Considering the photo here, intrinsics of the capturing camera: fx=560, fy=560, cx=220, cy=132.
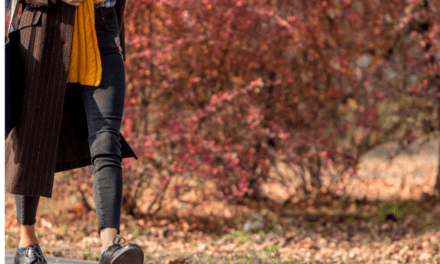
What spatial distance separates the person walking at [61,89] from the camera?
2256 mm

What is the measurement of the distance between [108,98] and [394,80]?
3.40 metres

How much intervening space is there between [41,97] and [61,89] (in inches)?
3.4

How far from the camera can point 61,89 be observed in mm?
2311

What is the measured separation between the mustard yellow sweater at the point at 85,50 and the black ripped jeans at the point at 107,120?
0.03 meters

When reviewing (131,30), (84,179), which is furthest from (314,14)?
(84,179)

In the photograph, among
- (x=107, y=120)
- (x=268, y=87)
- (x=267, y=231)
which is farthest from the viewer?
(x=268, y=87)

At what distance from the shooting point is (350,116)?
513 centimetres

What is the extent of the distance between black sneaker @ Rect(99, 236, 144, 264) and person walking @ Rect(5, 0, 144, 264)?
18 centimetres

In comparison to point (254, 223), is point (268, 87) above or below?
above

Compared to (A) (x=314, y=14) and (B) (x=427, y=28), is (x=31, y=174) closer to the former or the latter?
(A) (x=314, y=14)

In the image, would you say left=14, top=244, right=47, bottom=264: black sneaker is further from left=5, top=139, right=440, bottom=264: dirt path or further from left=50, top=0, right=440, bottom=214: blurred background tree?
left=50, top=0, right=440, bottom=214: blurred background tree

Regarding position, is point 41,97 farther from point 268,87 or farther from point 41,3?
point 268,87

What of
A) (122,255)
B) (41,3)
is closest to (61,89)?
(41,3)

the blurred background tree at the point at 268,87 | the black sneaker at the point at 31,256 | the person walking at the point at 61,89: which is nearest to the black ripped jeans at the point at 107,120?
the person walking at the point at 61,89
